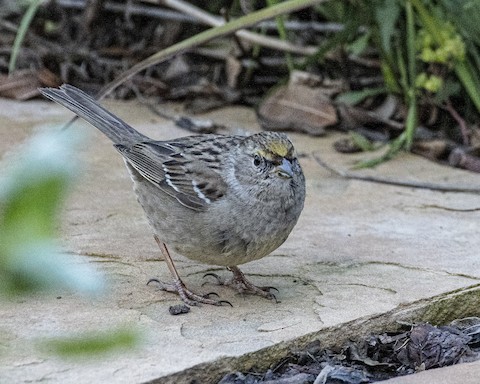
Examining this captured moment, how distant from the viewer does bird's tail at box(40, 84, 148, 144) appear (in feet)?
15.3

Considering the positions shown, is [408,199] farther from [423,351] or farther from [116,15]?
[116,15]

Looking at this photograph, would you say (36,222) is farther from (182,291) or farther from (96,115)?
(182,291)

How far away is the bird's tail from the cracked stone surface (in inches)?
17.5

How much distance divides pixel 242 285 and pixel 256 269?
0.97ft

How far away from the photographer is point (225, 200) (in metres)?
3.99

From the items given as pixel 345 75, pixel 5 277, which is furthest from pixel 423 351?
pixel 345 75

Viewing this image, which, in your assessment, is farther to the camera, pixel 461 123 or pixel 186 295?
pixel 461 123

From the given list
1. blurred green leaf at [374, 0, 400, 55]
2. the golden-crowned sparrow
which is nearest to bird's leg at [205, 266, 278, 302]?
the golden-crowned sparrow

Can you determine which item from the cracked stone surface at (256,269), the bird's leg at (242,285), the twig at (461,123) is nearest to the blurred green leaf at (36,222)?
the cracked stone surface at (256,269)

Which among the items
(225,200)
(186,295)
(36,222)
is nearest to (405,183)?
(225,200)

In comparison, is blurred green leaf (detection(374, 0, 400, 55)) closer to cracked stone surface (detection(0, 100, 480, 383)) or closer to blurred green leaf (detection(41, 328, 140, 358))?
cracked stone surface (detection(0, 100, 480, 383))

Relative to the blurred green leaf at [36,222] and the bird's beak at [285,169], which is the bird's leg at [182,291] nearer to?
the blurred green leaf at [36,222]

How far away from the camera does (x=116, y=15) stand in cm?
777

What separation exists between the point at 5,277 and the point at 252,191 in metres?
1.10
